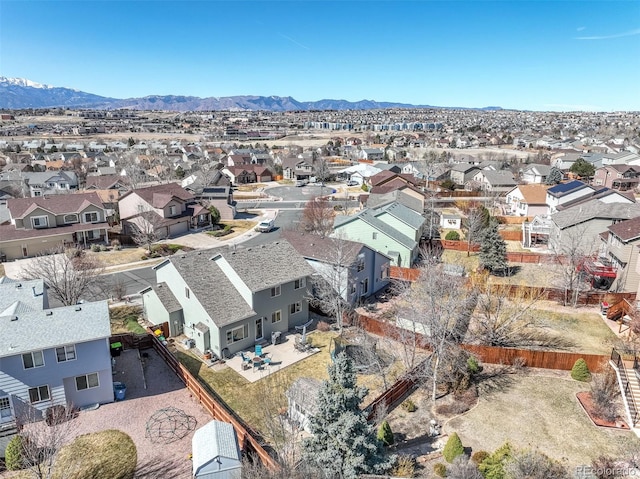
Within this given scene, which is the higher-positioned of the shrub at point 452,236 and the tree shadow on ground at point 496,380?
the shrub at point 452,236

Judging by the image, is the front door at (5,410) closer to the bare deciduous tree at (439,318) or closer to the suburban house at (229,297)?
the suburban house at (229,297)

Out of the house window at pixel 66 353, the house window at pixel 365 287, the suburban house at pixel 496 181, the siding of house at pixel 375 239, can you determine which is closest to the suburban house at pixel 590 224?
the siding of house at pixel 375 239

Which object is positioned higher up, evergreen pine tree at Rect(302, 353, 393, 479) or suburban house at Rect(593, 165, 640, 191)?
suburban house at Rect(593, 165, 640, 191)

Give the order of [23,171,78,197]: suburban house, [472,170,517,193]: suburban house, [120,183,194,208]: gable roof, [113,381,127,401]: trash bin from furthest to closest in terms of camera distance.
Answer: [472,170,517,193]: suburban house → [23,171,78,197]: suburban house → [120,183,194,208]: gable roof → [113,381,127,401]: trash bin

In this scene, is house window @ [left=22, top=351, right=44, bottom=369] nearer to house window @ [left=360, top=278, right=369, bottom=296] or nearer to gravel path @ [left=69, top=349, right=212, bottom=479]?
gravel path @ [left=69, top=349, right=212, bottom=479]

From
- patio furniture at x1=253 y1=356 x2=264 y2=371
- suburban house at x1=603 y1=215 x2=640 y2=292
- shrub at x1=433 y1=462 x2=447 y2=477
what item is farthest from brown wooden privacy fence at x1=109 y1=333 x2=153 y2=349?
suburban house at x1=603 y1=215 x2=640 y2=292

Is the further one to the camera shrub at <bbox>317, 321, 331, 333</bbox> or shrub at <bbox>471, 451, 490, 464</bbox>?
shrub at <bbox>317, 321, 331, 333</bbox>
